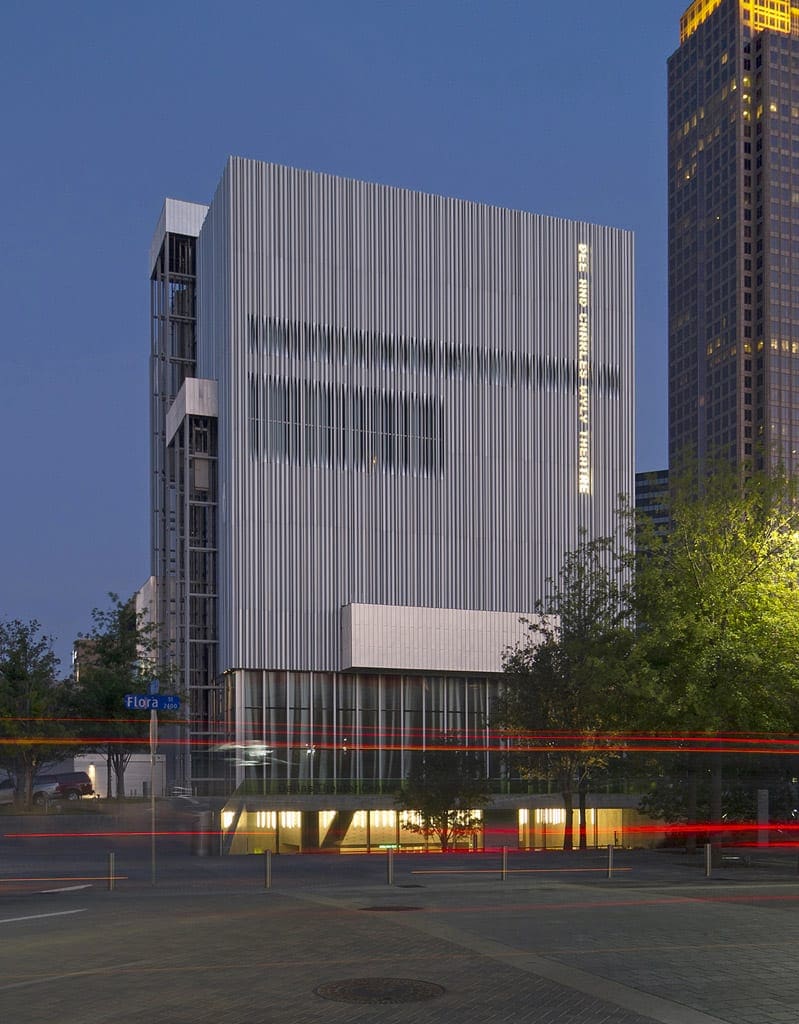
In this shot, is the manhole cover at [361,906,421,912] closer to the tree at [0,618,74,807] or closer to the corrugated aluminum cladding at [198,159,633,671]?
the tree at [0,618,74,807]

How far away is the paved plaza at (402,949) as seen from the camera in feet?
38.4

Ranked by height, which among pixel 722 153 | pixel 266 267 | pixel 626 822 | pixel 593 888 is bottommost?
pixel 626 822

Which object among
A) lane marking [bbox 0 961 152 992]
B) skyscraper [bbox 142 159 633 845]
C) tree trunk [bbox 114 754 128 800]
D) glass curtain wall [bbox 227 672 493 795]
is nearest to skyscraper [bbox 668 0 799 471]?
skyscraper [bbox 142 159 633 845]

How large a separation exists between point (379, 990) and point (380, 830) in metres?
52.0

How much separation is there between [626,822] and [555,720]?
13324mm

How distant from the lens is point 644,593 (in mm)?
36406

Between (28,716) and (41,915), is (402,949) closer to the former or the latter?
(41,915)

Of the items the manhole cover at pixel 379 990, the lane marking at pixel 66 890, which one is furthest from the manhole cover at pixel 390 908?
the manhole cover at pixel 379 990

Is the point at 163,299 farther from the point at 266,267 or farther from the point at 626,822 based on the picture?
the point at 626,822

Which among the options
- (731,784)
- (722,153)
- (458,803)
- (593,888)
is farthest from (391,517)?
(722,153)

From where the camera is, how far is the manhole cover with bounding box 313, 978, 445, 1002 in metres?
12.1

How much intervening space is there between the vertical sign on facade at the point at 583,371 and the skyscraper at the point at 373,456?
4.6 inches

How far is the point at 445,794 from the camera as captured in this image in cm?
5253

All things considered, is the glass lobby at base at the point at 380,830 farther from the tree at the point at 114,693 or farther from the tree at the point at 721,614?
the tree at the point at 721,614
